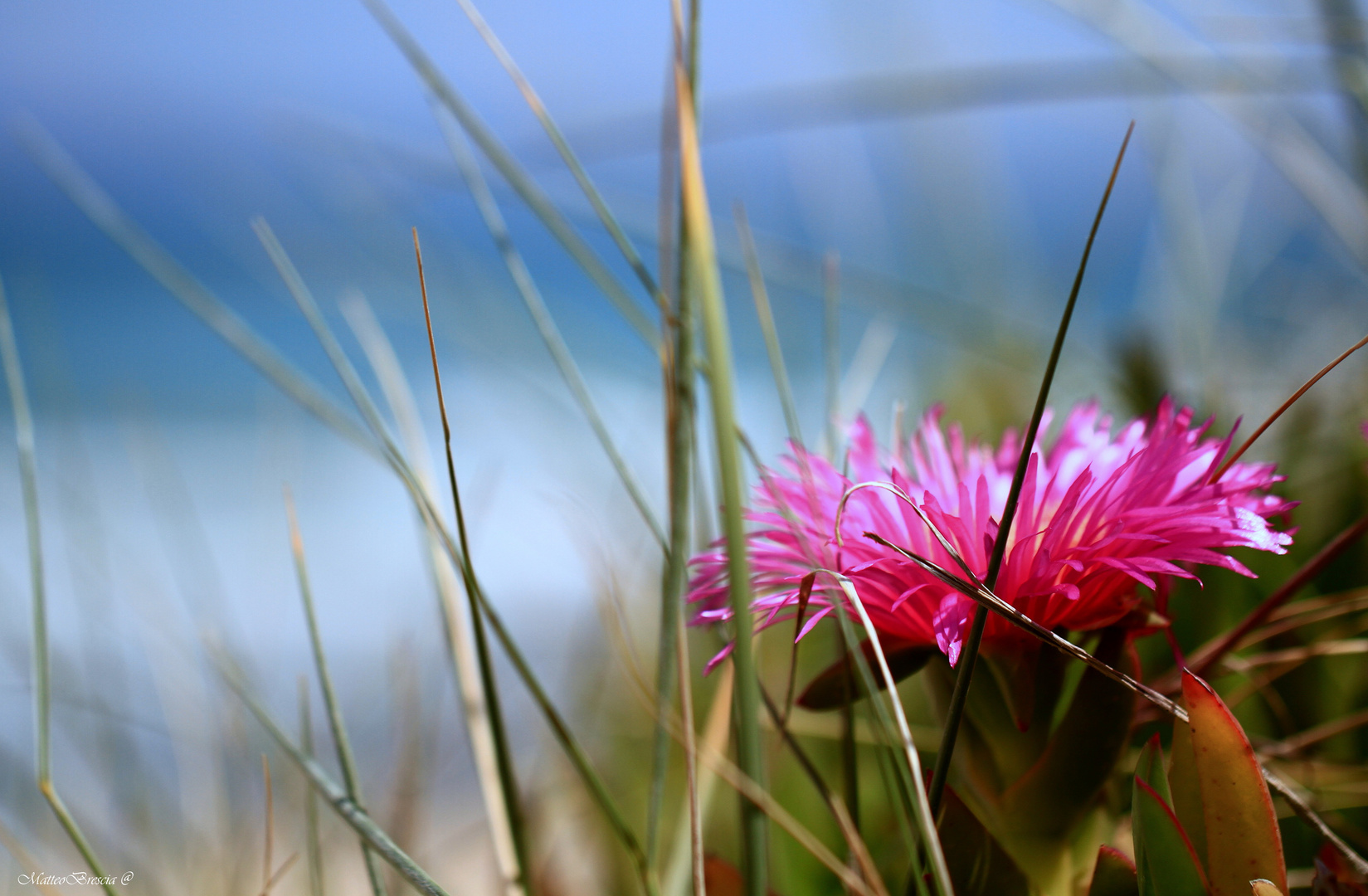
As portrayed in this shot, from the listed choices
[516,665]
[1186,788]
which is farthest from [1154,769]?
[516,665]

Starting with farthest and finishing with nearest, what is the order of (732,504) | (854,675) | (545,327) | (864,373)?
(864,373)
(545,327)
(854,675)
(732,504)

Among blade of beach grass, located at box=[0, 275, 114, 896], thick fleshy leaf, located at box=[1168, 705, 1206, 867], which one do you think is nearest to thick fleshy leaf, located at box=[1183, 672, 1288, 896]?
thick fleshy leaf, located at box=[1168, 705, 1206, 867]

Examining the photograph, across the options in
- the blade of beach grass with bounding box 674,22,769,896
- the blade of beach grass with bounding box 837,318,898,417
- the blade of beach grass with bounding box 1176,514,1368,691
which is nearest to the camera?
the blade of beach grass with bounding box 674,22,769,896

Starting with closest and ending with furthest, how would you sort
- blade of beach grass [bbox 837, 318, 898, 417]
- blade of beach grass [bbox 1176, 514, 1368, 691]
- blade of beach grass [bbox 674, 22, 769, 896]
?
blade of beach grass [bbox 674, 22, 769, 896] → blade of beach grass [bbox 1176, 514, 1368, 691] → blade of beach grass [bbox 837, 318, 898, 417]

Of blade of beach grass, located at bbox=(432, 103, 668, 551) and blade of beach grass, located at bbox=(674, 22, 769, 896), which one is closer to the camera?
blade of beach grass, located at bbox=(674, 22, 769, 896)

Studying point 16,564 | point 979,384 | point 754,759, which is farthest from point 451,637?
point 16,564

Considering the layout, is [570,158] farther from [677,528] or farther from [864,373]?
[864,373]

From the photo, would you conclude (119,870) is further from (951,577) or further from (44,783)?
(951,577)

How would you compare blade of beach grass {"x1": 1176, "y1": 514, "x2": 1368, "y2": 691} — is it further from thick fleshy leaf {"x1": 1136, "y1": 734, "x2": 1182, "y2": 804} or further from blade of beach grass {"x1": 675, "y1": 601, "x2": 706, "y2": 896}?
blade of beach grass {"x1": 675, "y1": 601, "x2": 706, "y2": 896}
